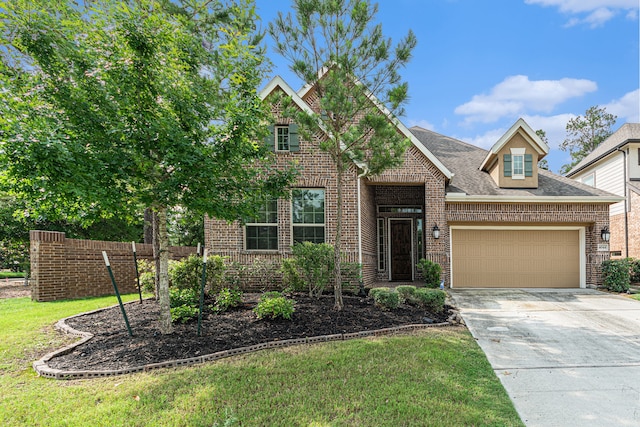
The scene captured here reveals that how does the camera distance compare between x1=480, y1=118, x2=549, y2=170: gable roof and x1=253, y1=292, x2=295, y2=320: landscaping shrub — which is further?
x1=480, y1=118, x2=549, y2=170: gable roof

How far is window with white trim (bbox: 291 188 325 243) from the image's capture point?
30.9 feet

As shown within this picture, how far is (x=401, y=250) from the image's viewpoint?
1255cm

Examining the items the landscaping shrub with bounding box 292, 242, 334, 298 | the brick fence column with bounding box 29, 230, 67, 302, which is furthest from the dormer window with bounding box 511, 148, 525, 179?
the brick fence column with bounding box 29, 230, 67, 302

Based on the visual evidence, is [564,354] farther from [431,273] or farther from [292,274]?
[292,274]

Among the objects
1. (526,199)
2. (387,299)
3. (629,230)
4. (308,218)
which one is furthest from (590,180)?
(387,299)

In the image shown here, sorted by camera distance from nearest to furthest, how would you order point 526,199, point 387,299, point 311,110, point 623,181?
point 387,299, point 311,110, point 526,199, point 623,181

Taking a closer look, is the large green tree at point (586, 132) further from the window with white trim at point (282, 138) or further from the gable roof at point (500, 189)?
the window with white trim at point (282, 138)

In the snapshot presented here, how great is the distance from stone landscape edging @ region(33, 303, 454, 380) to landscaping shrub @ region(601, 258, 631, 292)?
7.77 meters

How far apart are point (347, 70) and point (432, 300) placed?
4911mm

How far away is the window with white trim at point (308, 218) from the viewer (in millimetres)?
9406

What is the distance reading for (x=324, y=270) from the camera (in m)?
7.91

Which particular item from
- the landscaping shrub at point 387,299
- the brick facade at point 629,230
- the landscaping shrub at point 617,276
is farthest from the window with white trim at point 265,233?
the brick facade at point 629,230

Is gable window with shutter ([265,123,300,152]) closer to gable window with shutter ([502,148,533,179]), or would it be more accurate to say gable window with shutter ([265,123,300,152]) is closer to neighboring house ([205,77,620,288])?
neighboring house ([205,77,620,288])

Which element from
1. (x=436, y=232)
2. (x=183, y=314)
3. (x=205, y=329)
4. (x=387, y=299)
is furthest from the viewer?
(x=436, y=232)
